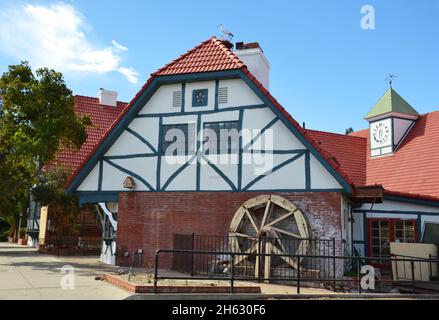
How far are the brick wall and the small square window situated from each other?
2764 mm

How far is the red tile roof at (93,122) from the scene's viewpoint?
21.2 metres

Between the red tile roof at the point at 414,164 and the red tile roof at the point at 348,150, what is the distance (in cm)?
37

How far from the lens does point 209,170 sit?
43.2 feet

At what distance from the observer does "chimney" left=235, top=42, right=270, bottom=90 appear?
52.3 feet

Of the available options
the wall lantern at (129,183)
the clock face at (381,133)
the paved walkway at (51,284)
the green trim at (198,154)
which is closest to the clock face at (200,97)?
the green trim at (198,154)

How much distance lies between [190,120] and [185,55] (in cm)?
239

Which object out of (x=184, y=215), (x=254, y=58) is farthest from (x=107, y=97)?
(x=184, y=215)

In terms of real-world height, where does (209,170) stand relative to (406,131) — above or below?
below

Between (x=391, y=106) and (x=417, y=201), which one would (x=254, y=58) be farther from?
(x=391, y=106)

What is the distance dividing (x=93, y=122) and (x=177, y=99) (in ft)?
37.2

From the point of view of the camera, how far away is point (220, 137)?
1324cm

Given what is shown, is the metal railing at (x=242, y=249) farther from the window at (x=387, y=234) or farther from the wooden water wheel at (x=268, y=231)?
the window at (x=387, y=234)
